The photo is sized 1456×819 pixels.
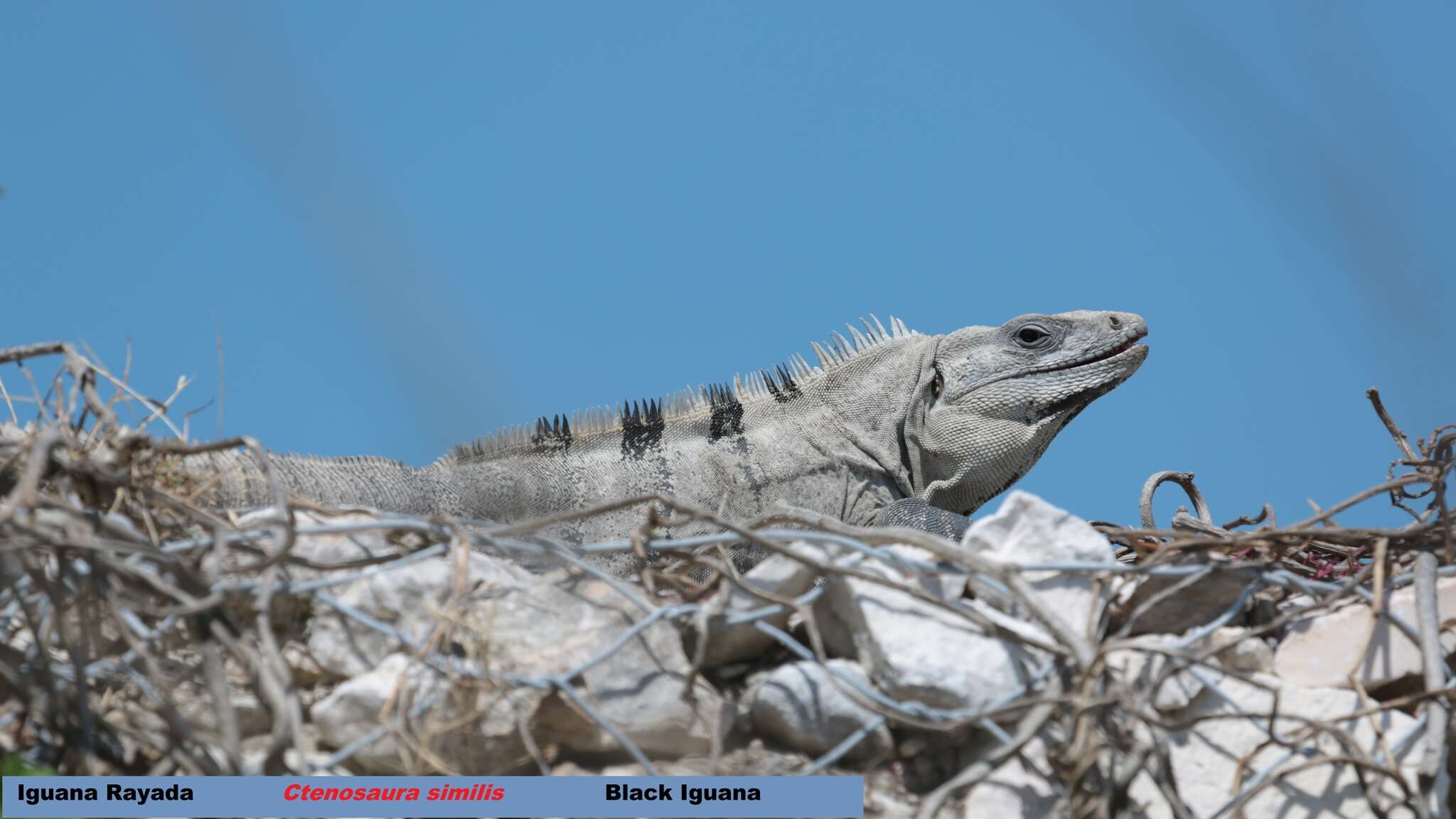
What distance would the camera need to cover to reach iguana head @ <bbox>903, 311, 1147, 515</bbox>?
20.3 ft

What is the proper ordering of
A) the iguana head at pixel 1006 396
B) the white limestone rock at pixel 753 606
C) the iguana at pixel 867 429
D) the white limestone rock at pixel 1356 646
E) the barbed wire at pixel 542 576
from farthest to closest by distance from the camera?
the iguana head at pixel 1006 396
the iguana at pixel 867 429
the white limestone rock at pixel 1356 646
the white limestone rock at pixel 753 606
the barbed wire at pixel 542 576

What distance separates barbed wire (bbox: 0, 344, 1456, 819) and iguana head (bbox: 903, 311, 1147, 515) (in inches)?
104

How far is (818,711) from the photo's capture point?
9.98 ft

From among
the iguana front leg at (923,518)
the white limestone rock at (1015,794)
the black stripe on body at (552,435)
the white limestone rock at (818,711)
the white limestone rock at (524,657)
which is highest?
the black stripe on body at (552,435)

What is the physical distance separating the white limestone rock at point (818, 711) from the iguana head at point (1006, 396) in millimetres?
3117

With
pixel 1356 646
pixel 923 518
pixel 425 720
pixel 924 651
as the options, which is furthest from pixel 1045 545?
pixel 923 518

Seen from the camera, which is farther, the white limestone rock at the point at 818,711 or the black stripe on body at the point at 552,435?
the black stripe on body at the point at 552,435

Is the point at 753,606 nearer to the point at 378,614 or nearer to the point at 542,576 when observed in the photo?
the point at 542,576

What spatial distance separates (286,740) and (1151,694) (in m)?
1.64

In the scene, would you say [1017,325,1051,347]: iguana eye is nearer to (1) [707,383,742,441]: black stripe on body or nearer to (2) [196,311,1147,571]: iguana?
(2) [196,311,1147,571]: iguana

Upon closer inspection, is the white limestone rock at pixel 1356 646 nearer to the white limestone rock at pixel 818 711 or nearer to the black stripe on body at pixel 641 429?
the white limestone rock at pixel 818 711

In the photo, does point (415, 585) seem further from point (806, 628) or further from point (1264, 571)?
point (1264, 571)

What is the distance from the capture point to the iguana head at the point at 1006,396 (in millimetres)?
6188

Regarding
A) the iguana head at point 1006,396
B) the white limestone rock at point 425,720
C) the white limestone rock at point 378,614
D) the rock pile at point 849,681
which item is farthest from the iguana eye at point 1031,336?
the white limestone rock at point 425,720
